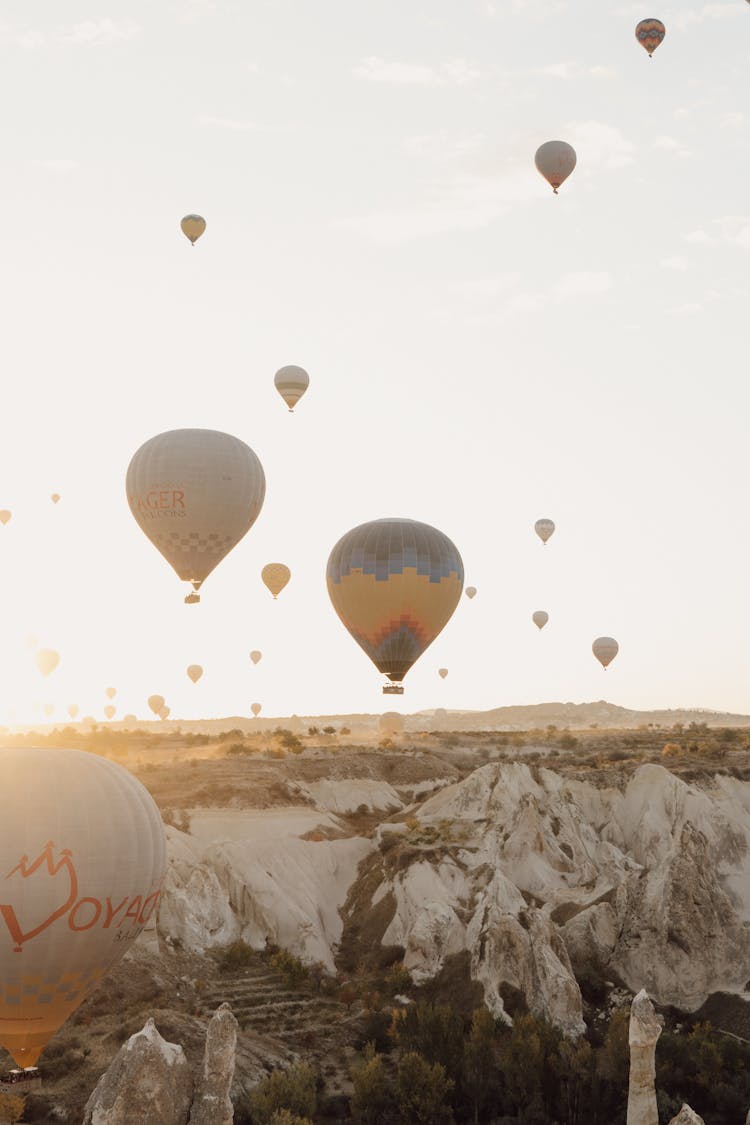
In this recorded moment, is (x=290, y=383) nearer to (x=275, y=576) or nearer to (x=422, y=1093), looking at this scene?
(x=275, y=576)

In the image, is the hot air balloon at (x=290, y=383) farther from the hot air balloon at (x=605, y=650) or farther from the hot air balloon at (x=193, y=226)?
the hot air balloon at (x=605, y=650)

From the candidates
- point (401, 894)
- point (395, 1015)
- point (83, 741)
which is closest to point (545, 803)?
point (401, 894)

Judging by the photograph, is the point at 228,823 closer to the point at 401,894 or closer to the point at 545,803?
the point at 401,894

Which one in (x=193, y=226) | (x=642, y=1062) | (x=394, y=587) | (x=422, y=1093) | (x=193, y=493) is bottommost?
(x=422, y=1093)

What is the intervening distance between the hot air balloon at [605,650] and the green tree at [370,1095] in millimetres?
94091

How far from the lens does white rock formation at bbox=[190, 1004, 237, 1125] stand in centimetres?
3192

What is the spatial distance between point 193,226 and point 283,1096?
51455mm

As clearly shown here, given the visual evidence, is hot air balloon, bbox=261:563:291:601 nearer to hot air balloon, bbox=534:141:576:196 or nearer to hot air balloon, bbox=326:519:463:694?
hot air balloon, bbox=326:519:463:694

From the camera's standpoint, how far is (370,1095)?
37.4m

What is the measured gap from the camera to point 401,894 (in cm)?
5553

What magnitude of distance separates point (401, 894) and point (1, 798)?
26111mm

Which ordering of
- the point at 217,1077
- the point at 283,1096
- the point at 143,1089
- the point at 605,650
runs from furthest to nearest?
the point at 605,650
the point at 283,1096
the point at 217,1077
the point at 143,1089

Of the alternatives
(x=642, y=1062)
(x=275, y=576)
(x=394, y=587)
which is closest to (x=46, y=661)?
(x=275, y=576)

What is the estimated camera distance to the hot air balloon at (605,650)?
12912 cm
